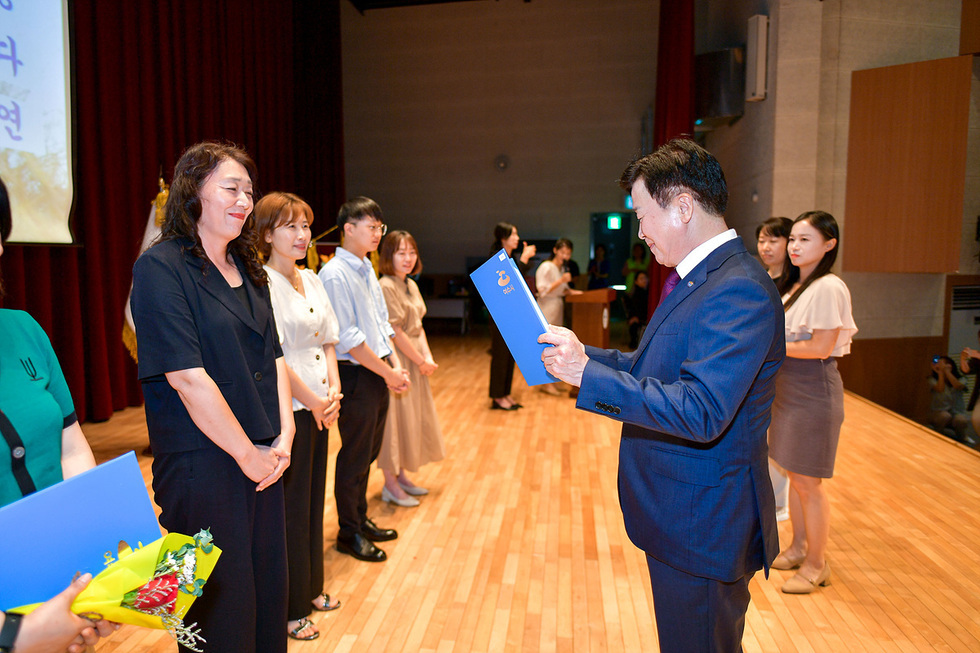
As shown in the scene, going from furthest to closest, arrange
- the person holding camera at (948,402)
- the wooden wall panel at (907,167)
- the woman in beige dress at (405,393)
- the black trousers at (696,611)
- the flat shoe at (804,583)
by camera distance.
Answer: the wooden wall panel at (907,167) < the person holding camera at (948,402) < the woman in beige dress at (405,393) < the flat shoe at (804,583) < the black trousers at (696,611)

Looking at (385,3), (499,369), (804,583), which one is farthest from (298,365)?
(385,3)

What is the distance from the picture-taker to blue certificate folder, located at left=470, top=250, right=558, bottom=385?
1.34 meters

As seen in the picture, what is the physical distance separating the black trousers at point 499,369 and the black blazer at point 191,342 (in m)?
3.71

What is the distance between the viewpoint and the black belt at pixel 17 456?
104 centimetres

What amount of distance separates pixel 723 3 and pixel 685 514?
341 inches

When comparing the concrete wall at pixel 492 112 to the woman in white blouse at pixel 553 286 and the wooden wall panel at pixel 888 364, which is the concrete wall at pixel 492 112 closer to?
the woman in white blouse at pixel 553 286

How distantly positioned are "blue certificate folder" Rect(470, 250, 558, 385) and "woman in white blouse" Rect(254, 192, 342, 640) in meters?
0.88

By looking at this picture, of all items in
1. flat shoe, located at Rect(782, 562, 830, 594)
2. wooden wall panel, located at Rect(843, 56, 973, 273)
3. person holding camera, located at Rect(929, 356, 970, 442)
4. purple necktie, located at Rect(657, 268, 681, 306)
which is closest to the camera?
purple necktie, located at Rect(657, 268, 681, 306)

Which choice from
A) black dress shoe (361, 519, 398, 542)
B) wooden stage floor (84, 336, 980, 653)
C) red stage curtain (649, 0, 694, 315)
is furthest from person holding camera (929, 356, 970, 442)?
black dress shoe (361, 519, 398, 542)

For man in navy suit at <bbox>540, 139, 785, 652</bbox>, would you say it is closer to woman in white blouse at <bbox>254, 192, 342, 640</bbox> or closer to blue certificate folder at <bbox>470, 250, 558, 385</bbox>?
blue certificate folder at <bbox>470, 250, 558, 385</bbox>

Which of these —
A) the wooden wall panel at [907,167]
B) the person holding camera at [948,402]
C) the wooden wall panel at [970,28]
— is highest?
the wooden wall panel at [970,28]

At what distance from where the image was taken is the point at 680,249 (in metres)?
1.29

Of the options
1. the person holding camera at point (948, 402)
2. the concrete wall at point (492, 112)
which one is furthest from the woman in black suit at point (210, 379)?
the concrete wall at point (492, 112)

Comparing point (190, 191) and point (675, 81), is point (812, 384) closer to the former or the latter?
point (190, 191)
